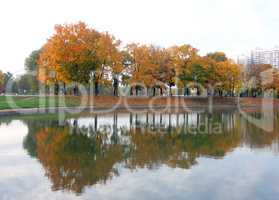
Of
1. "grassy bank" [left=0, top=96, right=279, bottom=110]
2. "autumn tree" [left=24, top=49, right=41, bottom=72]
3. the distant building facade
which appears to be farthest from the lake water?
the distant building facade

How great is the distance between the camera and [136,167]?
10.9 metres

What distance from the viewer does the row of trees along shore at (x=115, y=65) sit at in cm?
4666

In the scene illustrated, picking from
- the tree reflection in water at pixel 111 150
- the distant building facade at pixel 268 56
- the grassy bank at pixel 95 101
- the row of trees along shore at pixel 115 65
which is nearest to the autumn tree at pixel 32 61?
the row of trees along shore at pixel 115 65

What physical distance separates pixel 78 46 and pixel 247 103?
150 feet

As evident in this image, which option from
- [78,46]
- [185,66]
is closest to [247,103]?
[185,66]

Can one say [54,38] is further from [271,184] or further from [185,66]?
[271,184]

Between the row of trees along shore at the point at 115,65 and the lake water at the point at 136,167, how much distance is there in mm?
30316

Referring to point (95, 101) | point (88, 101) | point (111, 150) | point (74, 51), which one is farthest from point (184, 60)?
point (111, 150)

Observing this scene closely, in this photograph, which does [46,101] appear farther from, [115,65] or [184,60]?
[184,60]

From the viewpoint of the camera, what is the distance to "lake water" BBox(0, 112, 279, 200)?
8.23 metres

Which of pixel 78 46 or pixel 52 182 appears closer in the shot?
pixel 52 182

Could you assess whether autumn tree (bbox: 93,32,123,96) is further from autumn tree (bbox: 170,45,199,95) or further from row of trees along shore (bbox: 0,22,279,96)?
autumn tree (bbox: 170,45,199,95)

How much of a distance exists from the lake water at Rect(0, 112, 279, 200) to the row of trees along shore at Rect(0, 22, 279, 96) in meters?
30.3

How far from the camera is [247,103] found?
248ft
